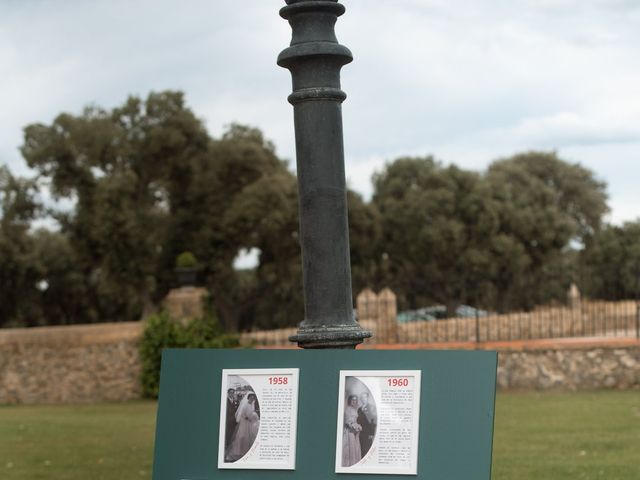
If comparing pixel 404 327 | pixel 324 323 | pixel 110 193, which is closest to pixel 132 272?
pixel 110 193

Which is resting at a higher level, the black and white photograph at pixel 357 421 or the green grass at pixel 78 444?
the black and white photograph at pixel 357 421

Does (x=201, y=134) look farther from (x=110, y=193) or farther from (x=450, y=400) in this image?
(x=450, y=400)

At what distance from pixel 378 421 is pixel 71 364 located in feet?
50.0

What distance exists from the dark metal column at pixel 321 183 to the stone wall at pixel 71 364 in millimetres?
14209

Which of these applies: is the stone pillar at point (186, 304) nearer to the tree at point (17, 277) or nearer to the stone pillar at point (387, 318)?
the stone pillar at point (387, 318)

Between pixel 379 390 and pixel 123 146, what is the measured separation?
760 inches

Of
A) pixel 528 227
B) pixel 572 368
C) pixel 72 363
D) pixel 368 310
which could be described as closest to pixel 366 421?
pixel 572 368

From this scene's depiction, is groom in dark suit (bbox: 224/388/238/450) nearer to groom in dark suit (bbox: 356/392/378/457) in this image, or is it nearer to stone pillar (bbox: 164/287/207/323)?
groom in dark suit (bbox: 356/392/378/457)

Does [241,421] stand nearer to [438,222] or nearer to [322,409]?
[322,409]

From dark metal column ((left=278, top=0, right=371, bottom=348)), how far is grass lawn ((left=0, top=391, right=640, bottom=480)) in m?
4.83

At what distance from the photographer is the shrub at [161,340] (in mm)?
17339

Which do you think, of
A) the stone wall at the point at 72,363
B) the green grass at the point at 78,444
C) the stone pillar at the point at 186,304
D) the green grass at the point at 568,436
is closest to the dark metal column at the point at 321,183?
the green grass at the point at 568,436

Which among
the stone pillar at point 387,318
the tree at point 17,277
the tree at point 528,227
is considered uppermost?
the tree at point 528,227

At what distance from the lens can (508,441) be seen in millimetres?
10531
